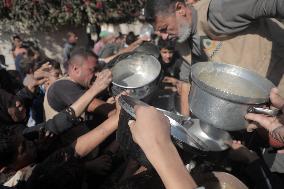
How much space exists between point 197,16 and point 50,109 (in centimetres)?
143

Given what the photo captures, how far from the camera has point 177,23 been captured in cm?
294

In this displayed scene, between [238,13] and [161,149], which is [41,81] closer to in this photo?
[238,13]

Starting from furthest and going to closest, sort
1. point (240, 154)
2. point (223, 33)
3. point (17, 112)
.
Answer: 1. point (17, 112)
2. point (223, 33)
3. point (240, 154)

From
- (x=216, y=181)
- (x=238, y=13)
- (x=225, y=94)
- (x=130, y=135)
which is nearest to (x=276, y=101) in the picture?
(x=225, y=94)

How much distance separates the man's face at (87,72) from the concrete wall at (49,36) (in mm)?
4654

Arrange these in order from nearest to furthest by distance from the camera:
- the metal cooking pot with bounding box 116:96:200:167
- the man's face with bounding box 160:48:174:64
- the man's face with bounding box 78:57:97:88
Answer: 1. the metal cooking pot with bounding box 116:96:200:167
2. the man's face with bounding box 78:57:97:88
3. the man's face with bounding box 160:48:174:64

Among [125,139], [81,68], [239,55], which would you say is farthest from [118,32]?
[125,139]

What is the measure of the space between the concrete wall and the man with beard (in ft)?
17.6

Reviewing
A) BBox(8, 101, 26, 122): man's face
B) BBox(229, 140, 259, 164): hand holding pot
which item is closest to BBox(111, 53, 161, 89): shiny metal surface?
BBox(8, 101, 26, 122): man's face

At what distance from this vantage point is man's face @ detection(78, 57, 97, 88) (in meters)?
3.44

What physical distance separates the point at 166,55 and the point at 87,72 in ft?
4.28

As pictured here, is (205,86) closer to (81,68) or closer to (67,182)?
(67,182)

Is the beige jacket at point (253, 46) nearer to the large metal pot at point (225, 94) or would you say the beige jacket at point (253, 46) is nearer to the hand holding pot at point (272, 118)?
the large metal pot at point (225, 94)

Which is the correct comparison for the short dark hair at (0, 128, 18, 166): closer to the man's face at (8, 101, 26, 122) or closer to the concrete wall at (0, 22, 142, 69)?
the man's face at (8, 101, 26, 122)
